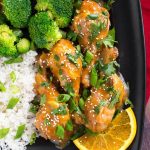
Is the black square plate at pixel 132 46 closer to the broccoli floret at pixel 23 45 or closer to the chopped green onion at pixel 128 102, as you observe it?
the chopped green onion at pixel 128 102

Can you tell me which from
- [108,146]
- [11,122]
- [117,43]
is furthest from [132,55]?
[11,122]

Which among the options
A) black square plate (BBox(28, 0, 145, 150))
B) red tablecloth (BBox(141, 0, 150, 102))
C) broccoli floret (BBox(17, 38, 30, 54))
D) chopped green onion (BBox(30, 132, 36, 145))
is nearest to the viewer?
broccoli floret (BBox(17, 38, 30, 54))

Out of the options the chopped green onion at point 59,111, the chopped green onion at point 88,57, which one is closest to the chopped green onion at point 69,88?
the chopped green onion at point 59,111

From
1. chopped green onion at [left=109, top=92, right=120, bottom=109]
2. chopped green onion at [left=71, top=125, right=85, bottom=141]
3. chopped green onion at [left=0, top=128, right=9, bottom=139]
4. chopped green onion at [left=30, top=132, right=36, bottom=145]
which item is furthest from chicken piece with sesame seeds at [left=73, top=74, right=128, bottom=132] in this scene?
chopped green onion at [left=0, top=128, right=9, bottom=139]

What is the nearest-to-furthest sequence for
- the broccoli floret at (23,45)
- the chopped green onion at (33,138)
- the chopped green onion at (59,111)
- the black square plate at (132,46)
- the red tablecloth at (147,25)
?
the chopped green onion at (59,111)
the broccoli floret at (23,45)
the chopped green onion at (33,138)
the black square plate at (132,46)
the red tablecloth at (147,25)

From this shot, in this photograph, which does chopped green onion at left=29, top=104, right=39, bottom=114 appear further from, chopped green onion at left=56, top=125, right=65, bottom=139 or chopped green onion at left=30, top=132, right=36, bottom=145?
chopped green onion at left=56, top=125, right=65, bottom=139

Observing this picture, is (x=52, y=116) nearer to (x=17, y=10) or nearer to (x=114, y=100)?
(x=114, y=100)
